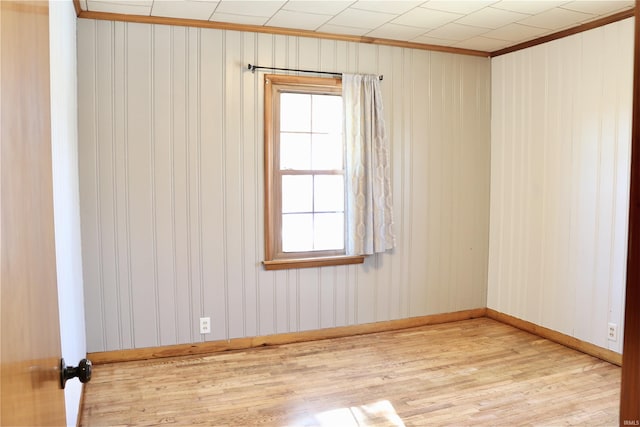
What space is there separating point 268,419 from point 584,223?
2.74 metres

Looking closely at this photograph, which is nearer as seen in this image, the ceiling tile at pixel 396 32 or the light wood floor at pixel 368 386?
the light wood floor at pixel 368 386

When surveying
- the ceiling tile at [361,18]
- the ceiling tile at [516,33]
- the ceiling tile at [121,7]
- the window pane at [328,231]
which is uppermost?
the ceiling tile at [361,18]

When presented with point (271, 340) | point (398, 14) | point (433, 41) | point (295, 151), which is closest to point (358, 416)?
point (271, 340)

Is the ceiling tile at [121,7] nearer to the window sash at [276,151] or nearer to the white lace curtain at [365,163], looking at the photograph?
the window sash at [276,151]

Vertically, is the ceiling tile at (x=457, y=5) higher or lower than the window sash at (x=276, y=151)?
higher

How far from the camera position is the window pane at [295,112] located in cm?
405

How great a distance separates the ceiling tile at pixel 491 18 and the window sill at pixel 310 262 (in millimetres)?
2009

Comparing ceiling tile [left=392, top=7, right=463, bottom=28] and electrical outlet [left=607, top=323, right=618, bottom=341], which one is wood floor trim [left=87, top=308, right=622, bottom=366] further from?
ceiling tile [left=392, top=7, right=463, bottom=28]

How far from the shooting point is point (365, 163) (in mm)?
4137

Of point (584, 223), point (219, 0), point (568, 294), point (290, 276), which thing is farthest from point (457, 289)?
point (219, 0)

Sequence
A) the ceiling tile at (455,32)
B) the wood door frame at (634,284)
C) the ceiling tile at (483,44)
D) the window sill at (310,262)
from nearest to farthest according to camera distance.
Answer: the wood door frame at (634,284) < the ceiling tile at (455,32) < the window sill at (310,262) < the ceiling tile at (483,44)

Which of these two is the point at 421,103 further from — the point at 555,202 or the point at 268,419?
the point at 268,419

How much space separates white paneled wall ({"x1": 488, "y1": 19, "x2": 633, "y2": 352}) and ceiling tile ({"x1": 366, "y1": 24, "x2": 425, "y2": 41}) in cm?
103

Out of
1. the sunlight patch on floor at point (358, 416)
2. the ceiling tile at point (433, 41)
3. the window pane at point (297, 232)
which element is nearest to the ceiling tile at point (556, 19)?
the ceiling tile at point (433, 41)
